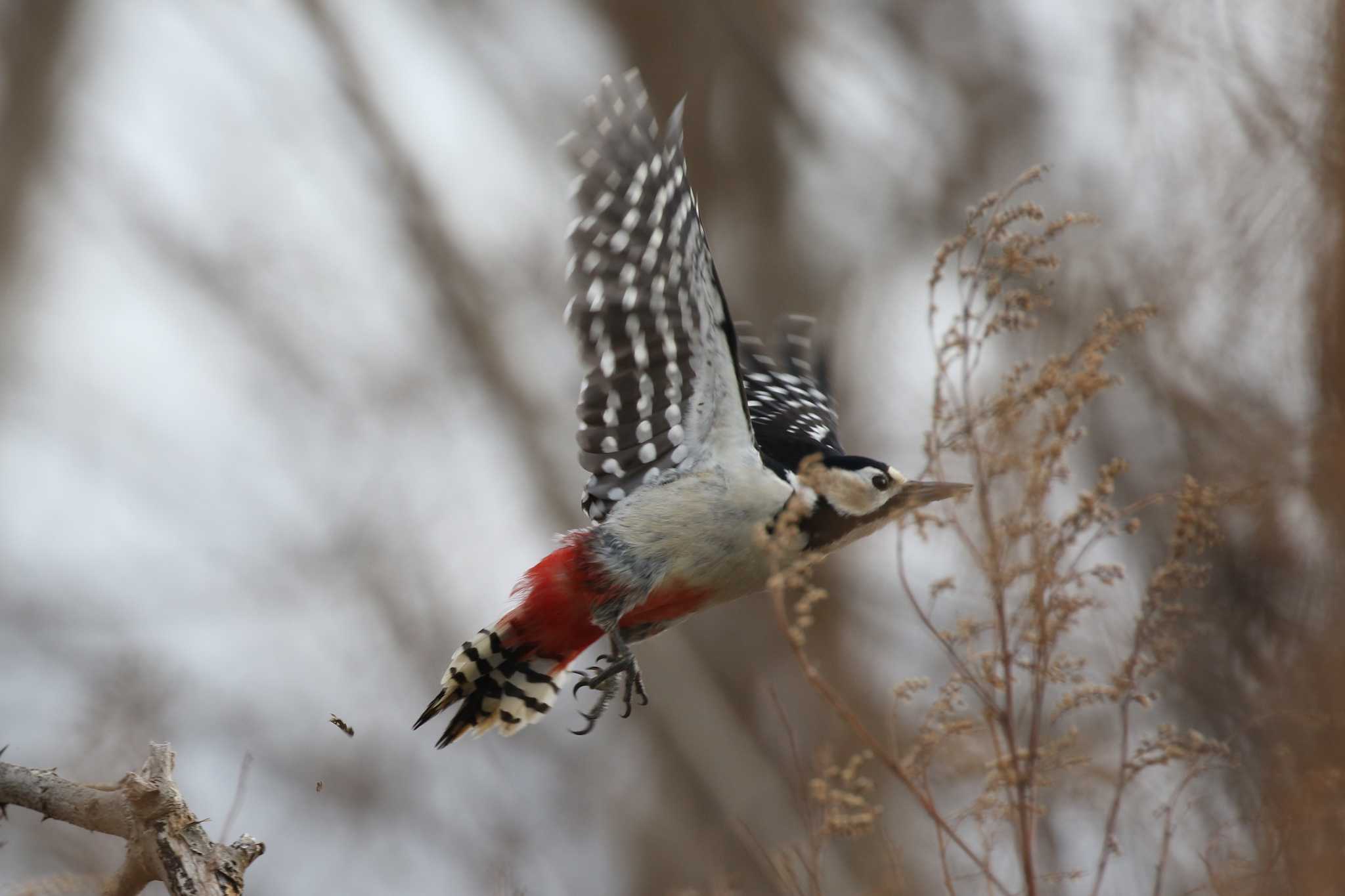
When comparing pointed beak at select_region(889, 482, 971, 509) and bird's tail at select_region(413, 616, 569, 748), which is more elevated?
pointed beak at select_region(889, 482, 971, 509)

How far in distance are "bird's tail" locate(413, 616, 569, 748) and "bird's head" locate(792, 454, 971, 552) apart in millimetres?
928

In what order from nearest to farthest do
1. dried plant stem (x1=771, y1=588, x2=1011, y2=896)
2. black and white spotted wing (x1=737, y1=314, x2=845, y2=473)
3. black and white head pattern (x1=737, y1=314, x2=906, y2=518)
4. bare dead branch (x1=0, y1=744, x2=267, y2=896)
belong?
dried plant stem (x1=771, y1=588, x2=1011, y2=896) < bare dead branch (x1=0, y1=744, x2=267, y2=896) < black and white head pattern (x1=737, y1=314, x2=906, y2=518) < black and white spotted wing (x1=737, y1=314, x2=845, y2=473)

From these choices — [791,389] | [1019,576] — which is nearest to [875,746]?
[1019,576]

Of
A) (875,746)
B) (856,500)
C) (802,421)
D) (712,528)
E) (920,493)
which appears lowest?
(875,746)

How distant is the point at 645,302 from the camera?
4.10 m

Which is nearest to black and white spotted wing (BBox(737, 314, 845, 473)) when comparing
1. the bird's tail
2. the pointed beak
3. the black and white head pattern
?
the black and white head pattern

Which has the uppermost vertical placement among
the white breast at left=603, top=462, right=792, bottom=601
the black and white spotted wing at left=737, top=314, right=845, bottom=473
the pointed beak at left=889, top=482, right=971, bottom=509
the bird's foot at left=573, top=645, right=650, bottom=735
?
the black and white spotted wing at left=737, top=314, right=845, bottom=473

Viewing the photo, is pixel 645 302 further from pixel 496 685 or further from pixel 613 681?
pixel 496 685

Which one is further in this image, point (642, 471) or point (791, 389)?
point (791, 389)

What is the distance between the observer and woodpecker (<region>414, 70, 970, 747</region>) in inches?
160

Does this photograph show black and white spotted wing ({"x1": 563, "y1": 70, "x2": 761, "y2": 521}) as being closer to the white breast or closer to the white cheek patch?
the white breast

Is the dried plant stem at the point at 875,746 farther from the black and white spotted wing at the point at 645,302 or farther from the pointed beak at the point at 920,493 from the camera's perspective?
the pointed beak at the point at 920,493

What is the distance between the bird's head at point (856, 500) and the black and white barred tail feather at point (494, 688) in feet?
3.07

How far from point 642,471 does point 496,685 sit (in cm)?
79
